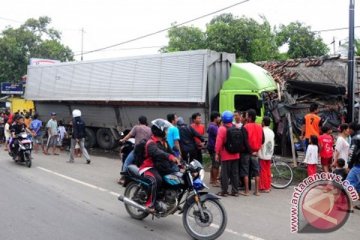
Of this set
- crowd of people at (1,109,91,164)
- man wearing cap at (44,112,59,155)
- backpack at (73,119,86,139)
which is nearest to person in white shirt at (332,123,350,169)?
crowd of people at (1,109,91,164)

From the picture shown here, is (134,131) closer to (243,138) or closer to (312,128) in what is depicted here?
(243,138)

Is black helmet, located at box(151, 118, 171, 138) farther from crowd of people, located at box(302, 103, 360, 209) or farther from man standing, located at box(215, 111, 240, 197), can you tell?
crowd of people, located at box(302, 103, 360, 209)

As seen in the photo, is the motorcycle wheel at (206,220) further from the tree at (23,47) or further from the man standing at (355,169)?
the tree at (23,47)

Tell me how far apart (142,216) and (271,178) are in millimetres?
4065

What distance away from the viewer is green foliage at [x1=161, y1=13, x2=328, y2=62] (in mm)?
24094

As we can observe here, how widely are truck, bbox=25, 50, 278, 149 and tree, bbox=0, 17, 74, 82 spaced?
1344cm

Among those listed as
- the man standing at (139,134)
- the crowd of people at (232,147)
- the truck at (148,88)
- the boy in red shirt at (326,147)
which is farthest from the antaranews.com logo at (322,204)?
the truck at (148,88)

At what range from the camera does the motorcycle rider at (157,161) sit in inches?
228

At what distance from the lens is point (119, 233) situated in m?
5.62

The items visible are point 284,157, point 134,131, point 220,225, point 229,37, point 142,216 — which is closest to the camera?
point 220,225

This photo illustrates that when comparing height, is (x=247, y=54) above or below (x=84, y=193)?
above

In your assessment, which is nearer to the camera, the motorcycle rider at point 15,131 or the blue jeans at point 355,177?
the blue jeans at point 355,177

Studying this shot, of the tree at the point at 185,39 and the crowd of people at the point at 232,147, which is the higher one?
the tree at the point at 185,39

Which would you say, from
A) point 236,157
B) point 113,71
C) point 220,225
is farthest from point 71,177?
point 113,71
